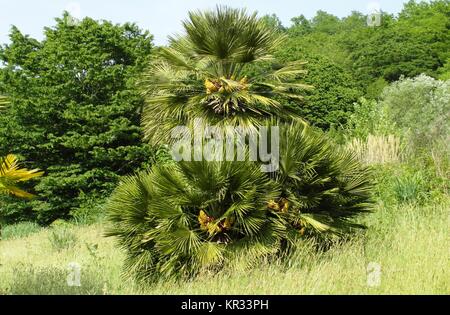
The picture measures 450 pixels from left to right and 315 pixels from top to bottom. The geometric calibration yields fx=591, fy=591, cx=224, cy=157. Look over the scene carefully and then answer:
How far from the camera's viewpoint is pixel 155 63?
30.2 ft

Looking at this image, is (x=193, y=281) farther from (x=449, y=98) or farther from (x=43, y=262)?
(x=449, y=98)

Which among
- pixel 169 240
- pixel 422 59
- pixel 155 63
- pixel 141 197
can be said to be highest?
pixel 422 59

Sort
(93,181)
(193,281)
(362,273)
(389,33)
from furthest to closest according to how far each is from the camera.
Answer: (389,33)
(93,181)
(193,281)
(362,273)

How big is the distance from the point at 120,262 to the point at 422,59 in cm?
3540

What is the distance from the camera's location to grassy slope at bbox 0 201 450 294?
18.9 feet

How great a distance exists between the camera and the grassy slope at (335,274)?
18.9 feet

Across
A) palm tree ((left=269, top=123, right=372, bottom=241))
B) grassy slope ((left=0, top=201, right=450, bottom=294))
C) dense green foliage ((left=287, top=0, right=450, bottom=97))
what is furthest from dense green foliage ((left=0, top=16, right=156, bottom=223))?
palm tree ((left=269, top=123, right=372, bottom=241))

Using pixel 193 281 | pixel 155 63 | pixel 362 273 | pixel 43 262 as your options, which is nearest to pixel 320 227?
pixel 362 273

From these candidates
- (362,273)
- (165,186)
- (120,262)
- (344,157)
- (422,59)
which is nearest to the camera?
(362,273)

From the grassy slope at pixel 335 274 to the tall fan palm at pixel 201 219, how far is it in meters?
0.29

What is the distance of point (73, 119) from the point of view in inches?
902

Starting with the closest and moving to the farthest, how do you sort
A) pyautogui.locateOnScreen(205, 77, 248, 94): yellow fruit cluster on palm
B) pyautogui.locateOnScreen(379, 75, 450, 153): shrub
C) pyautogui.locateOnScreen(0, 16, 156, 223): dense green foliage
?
pyautogui.locateOnScreen(205, 77, 248, 94): yellow fruit cluster on palm, pyautogui.locateOnScreen(0, 16, 156, 223): dense green foliage, pyautogui.locateOnScreen(379, 75, 450, 153): shrub

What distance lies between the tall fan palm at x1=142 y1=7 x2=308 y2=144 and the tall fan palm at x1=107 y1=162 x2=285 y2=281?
1.03 meters

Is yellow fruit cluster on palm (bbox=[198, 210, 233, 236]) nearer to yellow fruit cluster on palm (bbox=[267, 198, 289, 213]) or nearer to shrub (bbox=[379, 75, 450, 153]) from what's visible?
yellow fruit cluster on palm (bbox=[267, 198, 289, 213])
